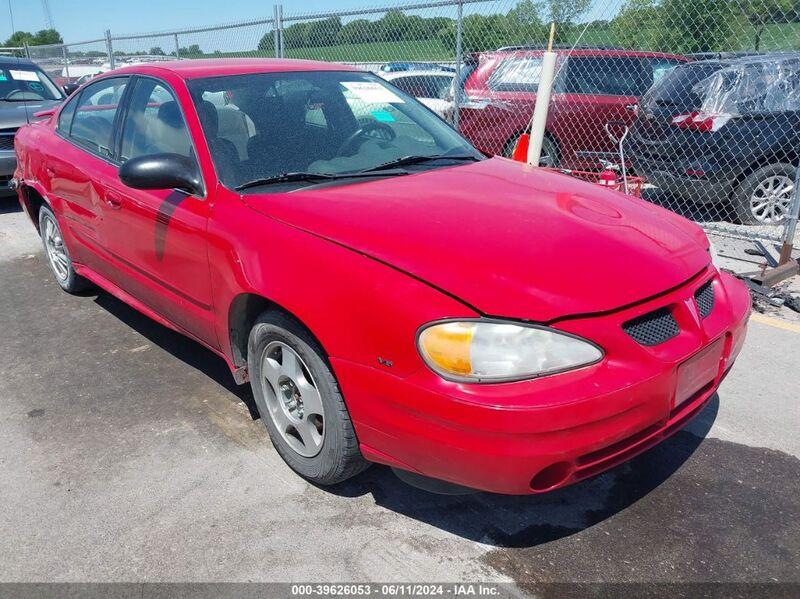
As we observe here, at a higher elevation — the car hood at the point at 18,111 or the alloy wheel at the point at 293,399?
the car hood at the point at 18,111

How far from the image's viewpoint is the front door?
304 centimetres

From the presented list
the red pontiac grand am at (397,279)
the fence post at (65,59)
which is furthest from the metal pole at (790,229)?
the fence post at (65,59)

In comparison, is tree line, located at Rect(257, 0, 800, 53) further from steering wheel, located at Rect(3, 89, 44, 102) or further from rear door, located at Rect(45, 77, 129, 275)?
rear door, located at Rect(45, 77, 129, 275)

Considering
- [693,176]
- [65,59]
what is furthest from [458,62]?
[65,59]

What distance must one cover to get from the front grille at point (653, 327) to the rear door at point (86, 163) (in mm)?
2855

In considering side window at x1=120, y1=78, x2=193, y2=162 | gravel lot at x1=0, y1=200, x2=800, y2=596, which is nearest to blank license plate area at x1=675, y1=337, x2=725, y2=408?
gravel lot at x1=0, y1=200, x2=800, y2=596

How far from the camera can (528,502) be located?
2689 millimetres

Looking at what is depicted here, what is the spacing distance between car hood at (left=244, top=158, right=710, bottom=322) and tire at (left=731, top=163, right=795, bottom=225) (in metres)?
4.05

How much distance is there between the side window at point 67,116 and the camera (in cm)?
448

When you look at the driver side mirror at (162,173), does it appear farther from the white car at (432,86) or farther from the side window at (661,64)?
the side window at (661,64)

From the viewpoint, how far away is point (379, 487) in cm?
281

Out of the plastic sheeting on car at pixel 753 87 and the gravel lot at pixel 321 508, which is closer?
the gravel lot at pixel 321 508

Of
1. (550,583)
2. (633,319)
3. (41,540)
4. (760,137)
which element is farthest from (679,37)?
(41,540)

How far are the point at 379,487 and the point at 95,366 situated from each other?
6.79ft
